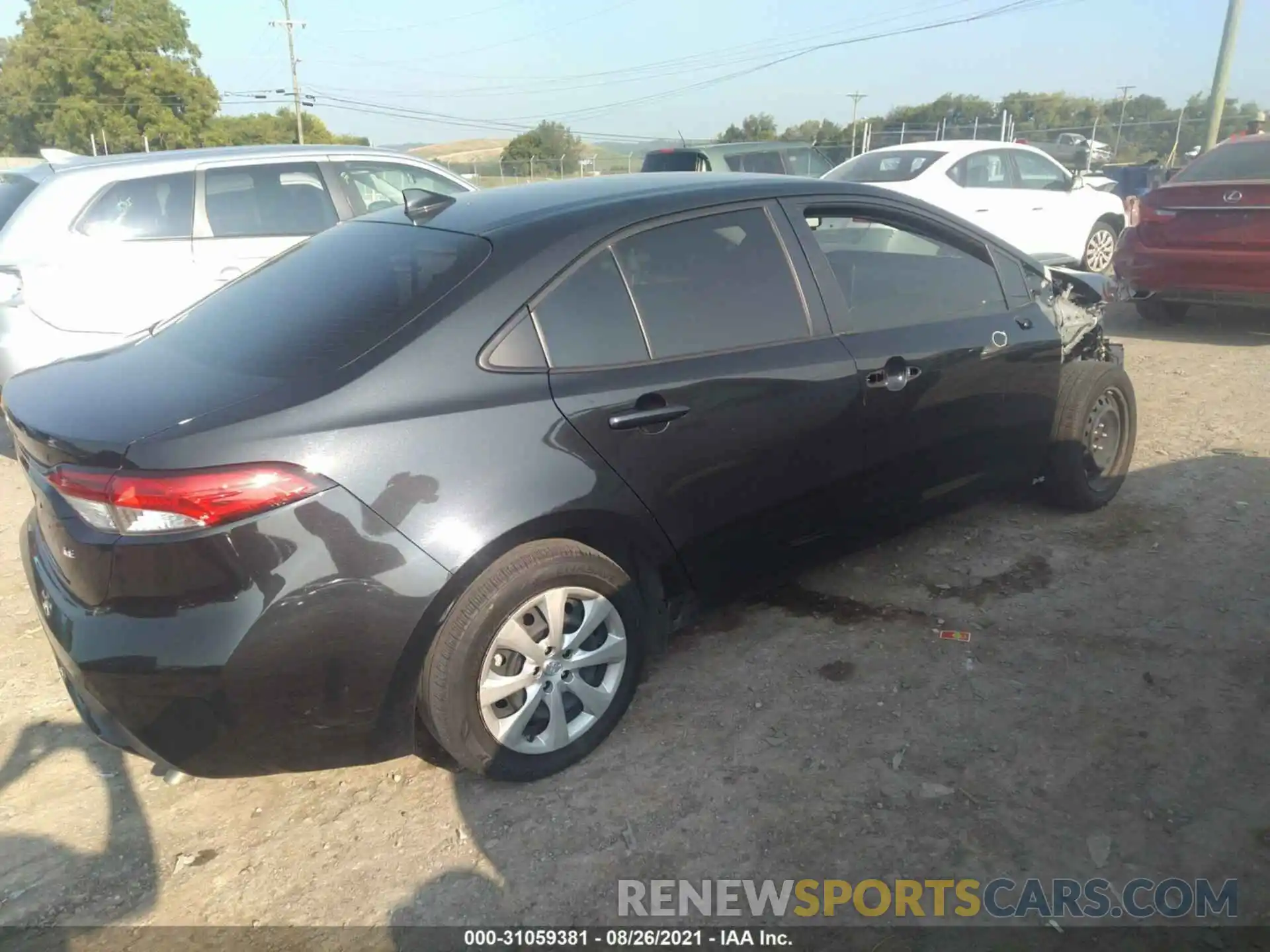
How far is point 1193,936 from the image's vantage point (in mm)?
2217

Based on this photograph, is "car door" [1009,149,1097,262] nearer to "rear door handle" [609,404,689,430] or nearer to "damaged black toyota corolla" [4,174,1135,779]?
"damaged black toyota corolla" [4,174,1135,779]

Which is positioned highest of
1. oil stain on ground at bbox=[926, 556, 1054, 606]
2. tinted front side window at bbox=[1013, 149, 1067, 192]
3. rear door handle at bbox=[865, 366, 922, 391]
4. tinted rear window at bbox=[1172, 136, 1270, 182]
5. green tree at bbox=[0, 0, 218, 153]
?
green tree at bbox=[0, 0, 218, 153]

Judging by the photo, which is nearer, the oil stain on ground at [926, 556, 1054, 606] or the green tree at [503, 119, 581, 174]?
the oil stain on ground at [926, 556, 1054, 606]

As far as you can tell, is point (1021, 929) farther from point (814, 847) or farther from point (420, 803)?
point (420, 803)

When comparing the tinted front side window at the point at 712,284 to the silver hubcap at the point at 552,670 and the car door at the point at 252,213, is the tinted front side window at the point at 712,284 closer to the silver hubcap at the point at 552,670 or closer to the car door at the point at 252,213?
the silver hubcap at the point at 552,670

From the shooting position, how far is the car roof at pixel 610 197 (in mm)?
2953

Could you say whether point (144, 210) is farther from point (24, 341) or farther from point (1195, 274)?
point (1195, 274)

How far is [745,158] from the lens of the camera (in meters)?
12.8

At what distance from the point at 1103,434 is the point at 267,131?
225 ft

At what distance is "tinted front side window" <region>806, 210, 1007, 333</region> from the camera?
3.50 meters

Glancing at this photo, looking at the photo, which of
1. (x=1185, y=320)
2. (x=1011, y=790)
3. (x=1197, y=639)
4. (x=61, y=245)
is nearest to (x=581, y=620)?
(x=1011, y=790)

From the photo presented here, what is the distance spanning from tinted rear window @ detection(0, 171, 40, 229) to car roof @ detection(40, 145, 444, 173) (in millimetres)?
200

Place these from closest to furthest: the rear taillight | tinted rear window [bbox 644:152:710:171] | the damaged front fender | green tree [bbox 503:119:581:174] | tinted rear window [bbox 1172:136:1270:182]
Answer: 1. the rear taillight
2. the damaged front fender
3. tinted rear window [bbox 1172:136:1270:182]
4. tinted rear window [bbox 644:152:710:171]
5. green tree [bbox 503:119:581:174]

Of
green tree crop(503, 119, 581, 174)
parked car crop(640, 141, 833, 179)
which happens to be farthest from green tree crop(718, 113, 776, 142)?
parked car crop(640, 141, 833, 179)
